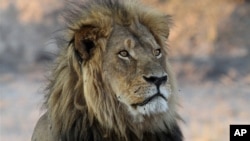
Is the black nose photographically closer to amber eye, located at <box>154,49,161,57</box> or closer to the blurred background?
amber eye, located at <box>154,49,161,57</box>

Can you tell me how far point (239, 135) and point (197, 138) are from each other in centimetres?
378

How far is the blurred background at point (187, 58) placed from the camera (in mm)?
11312

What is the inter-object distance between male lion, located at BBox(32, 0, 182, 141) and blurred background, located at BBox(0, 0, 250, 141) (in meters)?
5.82

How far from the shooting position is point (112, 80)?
461 cm

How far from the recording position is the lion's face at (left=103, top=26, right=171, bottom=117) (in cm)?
446

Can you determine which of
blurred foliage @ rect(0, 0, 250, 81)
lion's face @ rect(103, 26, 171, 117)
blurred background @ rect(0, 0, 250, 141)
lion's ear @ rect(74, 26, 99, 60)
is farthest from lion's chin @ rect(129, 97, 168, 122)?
blurred foliage @ rect(0, 0, 250, 81)

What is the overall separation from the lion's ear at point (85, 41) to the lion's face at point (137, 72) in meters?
0.09

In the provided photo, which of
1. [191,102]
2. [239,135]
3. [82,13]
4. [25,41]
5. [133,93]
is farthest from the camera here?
[25,41]

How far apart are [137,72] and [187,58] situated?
28.8 ft

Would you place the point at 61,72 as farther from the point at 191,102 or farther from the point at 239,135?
the point at 191,102

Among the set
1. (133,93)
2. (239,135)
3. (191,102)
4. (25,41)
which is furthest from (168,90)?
(25,41)

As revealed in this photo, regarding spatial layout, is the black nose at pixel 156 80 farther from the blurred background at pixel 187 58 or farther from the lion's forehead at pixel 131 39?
the blurred background at pixel 187 58

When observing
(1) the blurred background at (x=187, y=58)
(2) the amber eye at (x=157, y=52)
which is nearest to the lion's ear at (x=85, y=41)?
(2) the amber eye at (x=157, y=52)

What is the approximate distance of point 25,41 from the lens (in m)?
14.1
